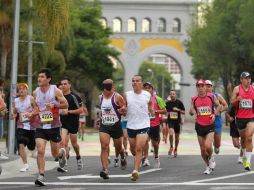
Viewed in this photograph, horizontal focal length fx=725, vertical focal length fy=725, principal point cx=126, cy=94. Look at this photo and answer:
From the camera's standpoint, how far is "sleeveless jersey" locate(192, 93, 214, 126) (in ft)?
46.9

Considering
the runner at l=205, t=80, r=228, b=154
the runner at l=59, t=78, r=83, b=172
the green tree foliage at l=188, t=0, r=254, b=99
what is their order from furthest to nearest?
the green tree foliage at l=188, t=0, r=254, b=99, the runner at l=205, t=80, r=228, b=154, the runner at l=59, t=78, r=83, b=172

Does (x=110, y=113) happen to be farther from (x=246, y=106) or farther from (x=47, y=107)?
(x=246, y=106)

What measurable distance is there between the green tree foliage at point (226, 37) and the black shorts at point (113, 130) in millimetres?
33812

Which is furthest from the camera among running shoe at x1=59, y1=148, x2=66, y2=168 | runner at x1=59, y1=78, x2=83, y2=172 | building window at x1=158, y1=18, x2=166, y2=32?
building window at x1=158, y1=18, x2=166, y2=32

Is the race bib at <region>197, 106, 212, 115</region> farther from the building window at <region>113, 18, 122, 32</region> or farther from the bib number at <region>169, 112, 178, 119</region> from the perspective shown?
the building window at <region>113, 18, 122, 32</region>

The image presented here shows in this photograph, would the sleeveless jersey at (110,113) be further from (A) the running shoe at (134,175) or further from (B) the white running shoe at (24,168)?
(B) the white running shoe at (24,168)

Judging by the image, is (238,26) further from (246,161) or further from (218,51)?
(246,161)

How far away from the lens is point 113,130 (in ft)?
43.9

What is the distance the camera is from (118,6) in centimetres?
7712

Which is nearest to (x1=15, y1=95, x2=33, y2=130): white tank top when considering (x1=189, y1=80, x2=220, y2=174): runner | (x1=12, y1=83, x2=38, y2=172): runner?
(x1=12, y1=83, x2=38, y2=172): runner

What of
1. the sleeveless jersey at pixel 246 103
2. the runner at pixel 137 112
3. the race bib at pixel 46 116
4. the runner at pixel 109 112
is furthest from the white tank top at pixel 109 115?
the sleeveless jersey at pixel 246 103

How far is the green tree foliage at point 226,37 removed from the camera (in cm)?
4859

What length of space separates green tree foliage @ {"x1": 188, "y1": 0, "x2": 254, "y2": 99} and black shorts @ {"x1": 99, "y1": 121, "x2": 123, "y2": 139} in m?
33.8

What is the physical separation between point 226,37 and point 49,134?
42.4 m
